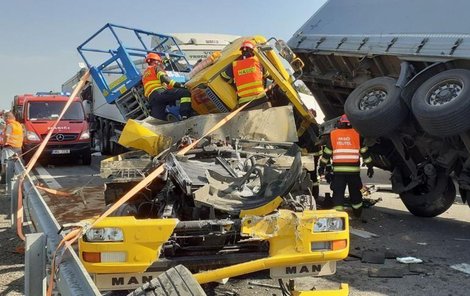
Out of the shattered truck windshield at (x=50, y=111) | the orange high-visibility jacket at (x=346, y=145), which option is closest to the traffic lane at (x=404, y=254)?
the orange high-visibility jacket at (x=346, y=145)

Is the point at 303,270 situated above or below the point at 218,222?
below

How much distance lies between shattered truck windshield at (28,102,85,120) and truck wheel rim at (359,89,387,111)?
953 cm

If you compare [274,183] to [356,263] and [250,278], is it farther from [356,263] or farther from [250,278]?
[356,263]

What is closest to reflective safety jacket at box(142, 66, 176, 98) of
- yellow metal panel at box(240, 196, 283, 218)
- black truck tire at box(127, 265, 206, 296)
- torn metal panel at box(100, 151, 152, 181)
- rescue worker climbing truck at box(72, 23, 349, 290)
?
rescue worker climbing truck at box(72, 23, 349, 290)

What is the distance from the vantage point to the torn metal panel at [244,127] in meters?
6.03

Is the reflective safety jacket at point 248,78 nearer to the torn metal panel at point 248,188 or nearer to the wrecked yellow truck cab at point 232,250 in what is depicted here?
the torn metal panel at point 248,188

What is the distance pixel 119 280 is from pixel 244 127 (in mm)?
3111

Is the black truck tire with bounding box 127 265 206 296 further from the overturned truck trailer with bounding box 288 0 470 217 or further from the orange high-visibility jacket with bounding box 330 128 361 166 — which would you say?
the orange high-visibility jacket with bounding box 330 128 361 166

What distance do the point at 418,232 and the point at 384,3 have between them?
297cm

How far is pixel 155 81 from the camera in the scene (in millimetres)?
8398

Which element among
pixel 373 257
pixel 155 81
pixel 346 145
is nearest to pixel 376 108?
pixel 346 145

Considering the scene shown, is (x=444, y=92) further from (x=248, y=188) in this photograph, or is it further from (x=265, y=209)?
(x=265, y=209)

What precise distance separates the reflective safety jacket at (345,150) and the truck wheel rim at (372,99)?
0.44m

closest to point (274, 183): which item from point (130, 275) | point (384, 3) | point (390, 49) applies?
point (130, 275)
